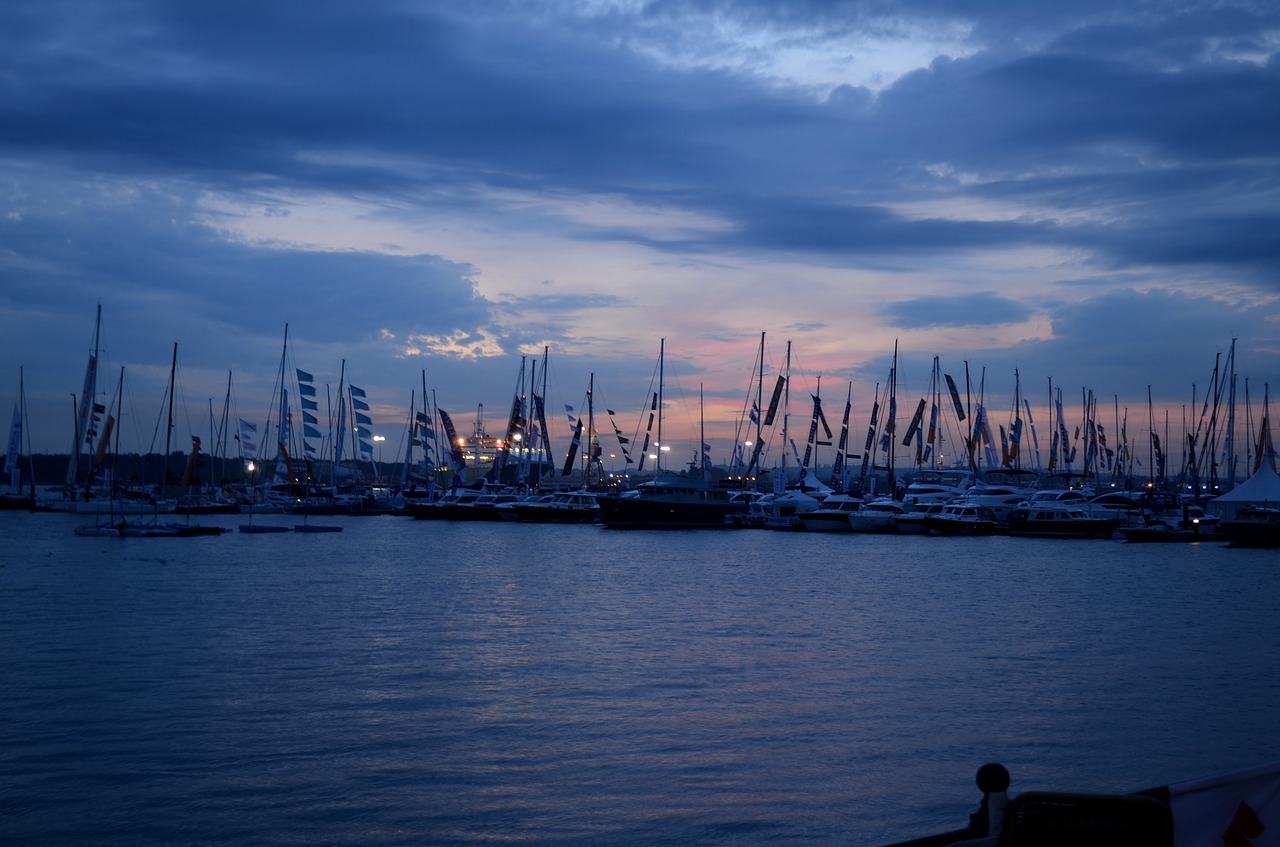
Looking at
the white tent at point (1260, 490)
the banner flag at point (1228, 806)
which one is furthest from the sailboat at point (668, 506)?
the banner flag at point (1228, 806)

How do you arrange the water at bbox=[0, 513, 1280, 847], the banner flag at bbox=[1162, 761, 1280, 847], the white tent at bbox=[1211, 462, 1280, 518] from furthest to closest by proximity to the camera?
the white tent at bbox=[1211, 462, 1280, 518]
the water at bbox=[0, 513, 1280, 847]
the banner flag at bbox=[1162, 761, 1280, 847]

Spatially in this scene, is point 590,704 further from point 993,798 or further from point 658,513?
point 658,513

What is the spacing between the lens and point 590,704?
20.1m

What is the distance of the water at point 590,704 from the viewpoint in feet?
Answer: 46.1

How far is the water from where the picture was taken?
46.1 feet

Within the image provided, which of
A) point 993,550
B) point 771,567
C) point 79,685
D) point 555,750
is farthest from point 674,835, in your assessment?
point 993,550

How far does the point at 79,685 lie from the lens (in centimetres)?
2167

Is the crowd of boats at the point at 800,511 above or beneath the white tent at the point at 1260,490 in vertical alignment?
beneath

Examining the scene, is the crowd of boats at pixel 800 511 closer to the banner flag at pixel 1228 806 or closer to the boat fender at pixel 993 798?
the boat fender at pixel 993 798

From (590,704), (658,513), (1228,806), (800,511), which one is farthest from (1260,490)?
(1228,806)

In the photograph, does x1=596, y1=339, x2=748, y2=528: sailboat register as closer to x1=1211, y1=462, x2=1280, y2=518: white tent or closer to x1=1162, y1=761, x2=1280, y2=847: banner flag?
x1=1211, y1=462, x2=1280, y2=518: white tent

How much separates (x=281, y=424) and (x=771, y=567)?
209 ft

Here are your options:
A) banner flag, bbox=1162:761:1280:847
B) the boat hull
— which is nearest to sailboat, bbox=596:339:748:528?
the boat hull

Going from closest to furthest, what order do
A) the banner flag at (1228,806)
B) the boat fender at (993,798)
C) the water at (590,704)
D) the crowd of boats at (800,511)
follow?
the boat fender at (993,798) → the banner flag at (1228,806) → the water at (590,704) → the crowd of boats at (800,511)
